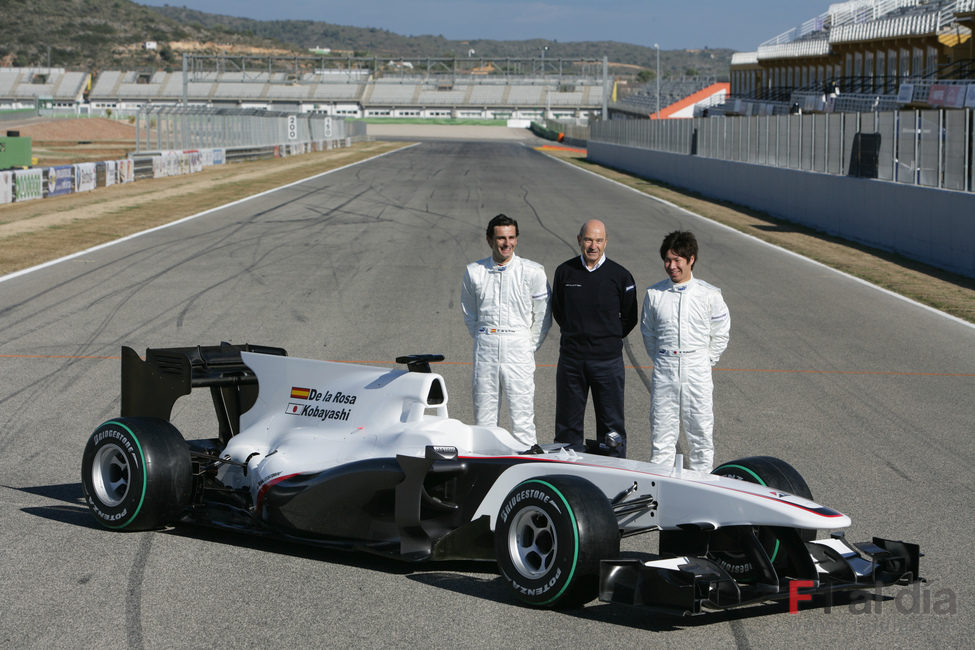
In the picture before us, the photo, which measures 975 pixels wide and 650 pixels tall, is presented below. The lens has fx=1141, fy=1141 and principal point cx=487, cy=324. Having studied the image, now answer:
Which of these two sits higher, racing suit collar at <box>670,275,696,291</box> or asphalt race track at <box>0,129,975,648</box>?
racing suit collar at <box>670,275,696,291</box>

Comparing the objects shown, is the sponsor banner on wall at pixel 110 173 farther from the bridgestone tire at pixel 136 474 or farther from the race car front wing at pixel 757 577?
the race car front wing at pixel 757 577

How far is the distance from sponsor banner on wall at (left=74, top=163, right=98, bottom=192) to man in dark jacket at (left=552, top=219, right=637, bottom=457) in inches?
1136

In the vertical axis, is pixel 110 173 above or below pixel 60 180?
above

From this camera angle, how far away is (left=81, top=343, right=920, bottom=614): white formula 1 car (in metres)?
5.14

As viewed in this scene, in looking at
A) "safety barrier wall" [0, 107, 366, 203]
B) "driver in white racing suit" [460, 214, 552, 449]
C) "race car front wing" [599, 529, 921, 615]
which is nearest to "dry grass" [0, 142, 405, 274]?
"safety barrier wall" [0, 107, 366, 203]

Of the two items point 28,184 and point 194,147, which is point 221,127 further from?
point 28,184

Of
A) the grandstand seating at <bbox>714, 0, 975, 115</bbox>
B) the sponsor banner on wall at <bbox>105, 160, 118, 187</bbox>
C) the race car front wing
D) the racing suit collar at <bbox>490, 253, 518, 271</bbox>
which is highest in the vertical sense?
the grandstand seating at <bbox>714, 0, 975, 115</bbox>

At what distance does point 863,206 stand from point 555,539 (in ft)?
67.2

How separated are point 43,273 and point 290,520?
13169mm

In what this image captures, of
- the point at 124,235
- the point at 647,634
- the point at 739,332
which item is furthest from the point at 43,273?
the point at 647,634

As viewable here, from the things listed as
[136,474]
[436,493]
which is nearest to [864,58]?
[436,493]

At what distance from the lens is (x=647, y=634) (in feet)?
16.9

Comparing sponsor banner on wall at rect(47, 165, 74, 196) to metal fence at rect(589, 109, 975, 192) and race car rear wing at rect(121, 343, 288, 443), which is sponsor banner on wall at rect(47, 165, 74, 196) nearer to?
metal fence at rect(589, 109, 975, 192)

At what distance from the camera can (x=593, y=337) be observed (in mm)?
7375
